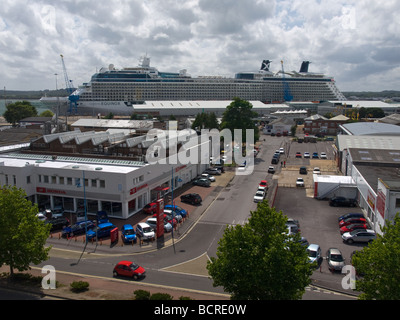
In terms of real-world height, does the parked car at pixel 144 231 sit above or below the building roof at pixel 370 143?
below

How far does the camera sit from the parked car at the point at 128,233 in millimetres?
15802

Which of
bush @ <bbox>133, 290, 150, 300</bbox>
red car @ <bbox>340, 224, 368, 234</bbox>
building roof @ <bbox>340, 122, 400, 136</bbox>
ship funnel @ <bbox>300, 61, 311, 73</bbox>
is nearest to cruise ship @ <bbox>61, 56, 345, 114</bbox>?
ship funnel @ <bbox>300, 61, 311, 73</bbox>

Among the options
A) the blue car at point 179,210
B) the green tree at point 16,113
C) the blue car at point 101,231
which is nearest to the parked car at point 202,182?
the blue car at point 179,210

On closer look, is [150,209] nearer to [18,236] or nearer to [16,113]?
[18,236]

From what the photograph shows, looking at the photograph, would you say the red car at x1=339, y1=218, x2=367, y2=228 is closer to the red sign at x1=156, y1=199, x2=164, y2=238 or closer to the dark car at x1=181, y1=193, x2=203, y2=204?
the dark car at x1=181, y1=193, x2=203, y2=204

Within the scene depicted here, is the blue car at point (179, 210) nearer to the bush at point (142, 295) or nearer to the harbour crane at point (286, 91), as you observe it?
the bush at point (142, 295)

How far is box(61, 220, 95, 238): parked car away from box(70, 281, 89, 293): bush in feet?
18.8

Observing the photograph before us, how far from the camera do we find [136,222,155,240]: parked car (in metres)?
16.1

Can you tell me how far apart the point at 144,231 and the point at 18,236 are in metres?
6.47

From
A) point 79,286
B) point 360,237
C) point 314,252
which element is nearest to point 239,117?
point 360,237

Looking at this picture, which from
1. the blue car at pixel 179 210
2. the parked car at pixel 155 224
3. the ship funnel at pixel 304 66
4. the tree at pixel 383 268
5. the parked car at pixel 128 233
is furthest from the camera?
the ship funnel at pixel 304 66

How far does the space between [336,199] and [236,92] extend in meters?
81.3

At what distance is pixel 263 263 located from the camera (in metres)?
8.55

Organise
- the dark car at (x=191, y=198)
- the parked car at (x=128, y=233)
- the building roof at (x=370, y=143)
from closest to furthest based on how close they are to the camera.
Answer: the parked car at (x=128, y=233)
the dark car at (x=191, y=198)
the building roof at (x=370, y=143)
